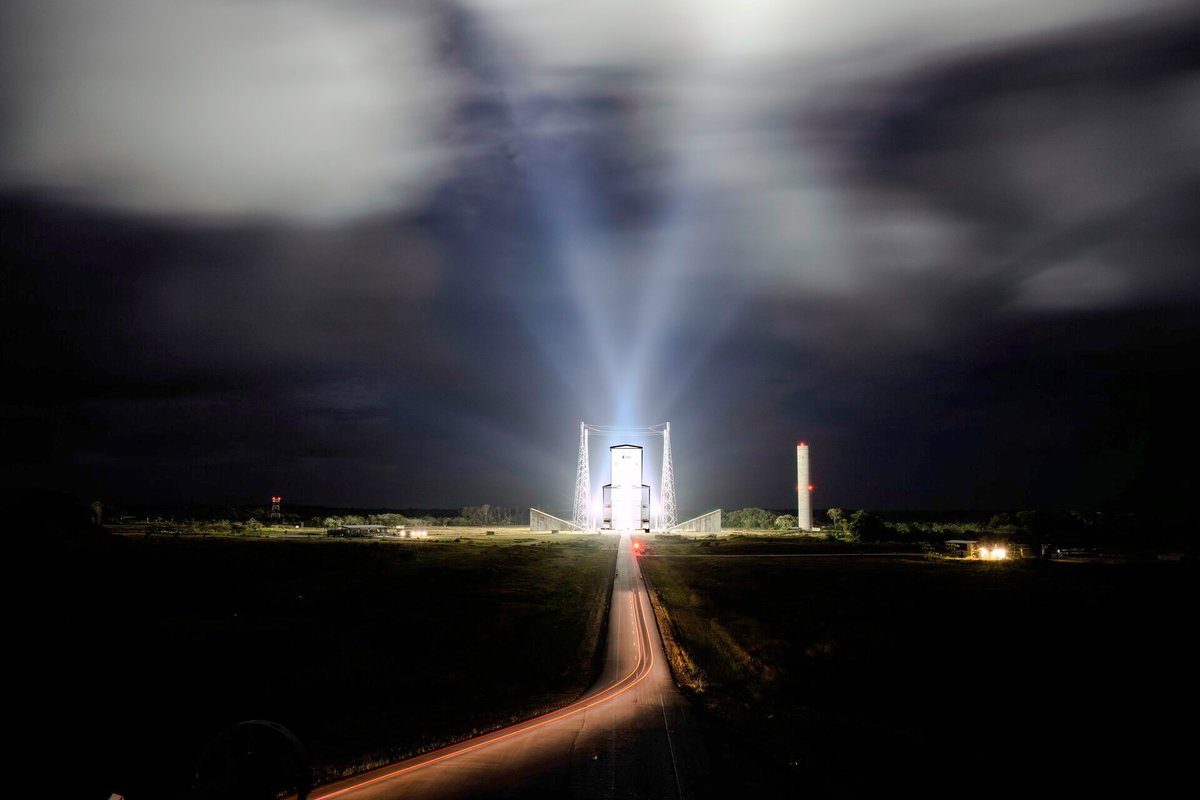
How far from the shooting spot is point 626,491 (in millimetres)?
164750

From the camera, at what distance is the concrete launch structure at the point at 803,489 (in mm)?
149875

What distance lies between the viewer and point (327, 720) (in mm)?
24172

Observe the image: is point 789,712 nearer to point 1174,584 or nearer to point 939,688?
point 939,688

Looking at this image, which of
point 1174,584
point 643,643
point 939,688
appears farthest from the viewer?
point 1174,584

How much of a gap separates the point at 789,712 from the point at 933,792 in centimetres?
699

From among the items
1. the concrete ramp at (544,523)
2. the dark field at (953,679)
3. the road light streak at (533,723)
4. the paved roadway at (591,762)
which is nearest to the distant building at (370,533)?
the concrete ramp at (544,523)

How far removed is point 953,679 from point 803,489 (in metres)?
125

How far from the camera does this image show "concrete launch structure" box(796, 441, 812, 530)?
5901 inches

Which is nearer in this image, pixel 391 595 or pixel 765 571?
pixel 391 595

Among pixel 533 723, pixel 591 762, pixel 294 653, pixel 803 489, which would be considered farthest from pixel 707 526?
pixel 591 762

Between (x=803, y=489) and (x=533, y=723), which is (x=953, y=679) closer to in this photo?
(x=533, y=723)

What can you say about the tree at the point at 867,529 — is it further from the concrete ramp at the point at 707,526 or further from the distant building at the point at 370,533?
the distant building at the point at 370,533

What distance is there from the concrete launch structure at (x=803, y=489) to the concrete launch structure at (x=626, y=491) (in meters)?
33.1

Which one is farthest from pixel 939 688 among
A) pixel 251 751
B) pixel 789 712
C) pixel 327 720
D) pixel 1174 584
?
pixel 1174 584
